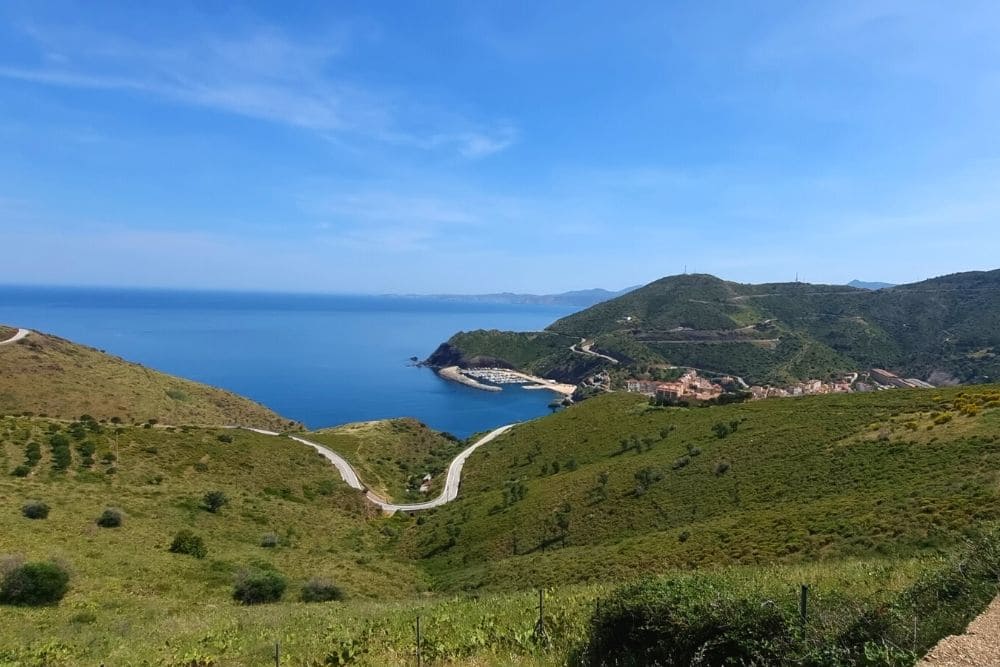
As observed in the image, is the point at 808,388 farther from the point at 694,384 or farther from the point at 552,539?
the point at 552,539

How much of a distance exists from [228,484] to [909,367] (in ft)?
558

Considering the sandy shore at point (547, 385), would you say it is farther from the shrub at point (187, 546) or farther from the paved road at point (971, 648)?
the paved road at point (971, 648)

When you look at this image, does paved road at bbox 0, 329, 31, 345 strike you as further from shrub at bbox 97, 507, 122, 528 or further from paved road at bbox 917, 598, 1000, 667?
paved road at bbox 917, 598, 1000, 667

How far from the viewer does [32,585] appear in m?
15.3

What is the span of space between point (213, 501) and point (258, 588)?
15.0 meters

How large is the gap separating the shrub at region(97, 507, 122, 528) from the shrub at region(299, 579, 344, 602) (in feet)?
35.9

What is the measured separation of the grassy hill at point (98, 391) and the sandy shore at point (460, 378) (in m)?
92.5

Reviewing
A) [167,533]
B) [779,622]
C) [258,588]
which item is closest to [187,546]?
[167,533]

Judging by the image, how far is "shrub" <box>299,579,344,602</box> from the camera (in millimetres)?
19641

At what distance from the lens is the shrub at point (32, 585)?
1516 centimetres

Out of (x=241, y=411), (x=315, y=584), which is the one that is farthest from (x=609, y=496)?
(x=241, y=411)

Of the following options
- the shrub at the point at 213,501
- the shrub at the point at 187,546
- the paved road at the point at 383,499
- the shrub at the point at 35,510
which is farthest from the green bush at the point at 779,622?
the paved road at the point at 383,499

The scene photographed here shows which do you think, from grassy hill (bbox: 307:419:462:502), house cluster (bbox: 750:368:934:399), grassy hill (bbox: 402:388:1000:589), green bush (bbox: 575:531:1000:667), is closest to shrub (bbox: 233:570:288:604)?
grassy hill (bbox: 402:388:1000:589)

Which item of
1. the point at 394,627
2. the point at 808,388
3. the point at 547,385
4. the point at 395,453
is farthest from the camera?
the point at 547,385
